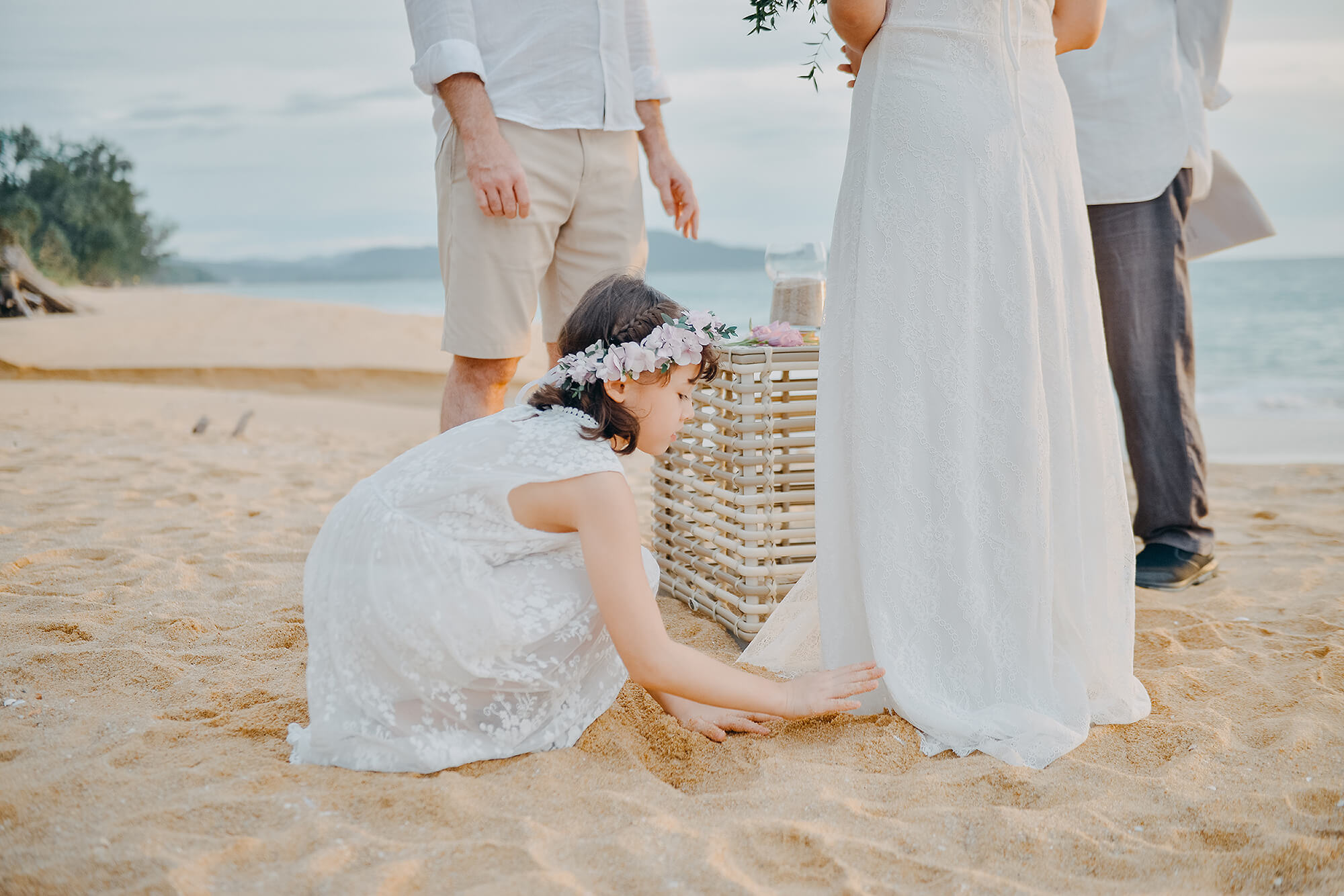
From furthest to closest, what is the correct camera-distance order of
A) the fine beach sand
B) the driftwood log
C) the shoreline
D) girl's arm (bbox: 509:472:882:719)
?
1. the driftwood log
2. the shoreline
3. girl's arm (bbox: 509:472:882:719)
4. the fine beach sand

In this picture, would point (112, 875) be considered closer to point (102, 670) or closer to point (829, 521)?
point (102, 670)

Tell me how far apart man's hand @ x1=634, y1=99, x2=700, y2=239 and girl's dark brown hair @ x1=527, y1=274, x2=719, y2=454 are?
1.13 meters

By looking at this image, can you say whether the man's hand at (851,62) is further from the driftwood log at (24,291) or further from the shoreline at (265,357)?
the driftwood log at (24,291)

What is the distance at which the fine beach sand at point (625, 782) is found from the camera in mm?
1317

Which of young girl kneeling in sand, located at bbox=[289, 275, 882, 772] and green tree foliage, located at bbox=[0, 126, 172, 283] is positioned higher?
green tree foliage, located at bbox=[0, 126, 172, 283]

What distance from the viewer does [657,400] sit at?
1.73 m

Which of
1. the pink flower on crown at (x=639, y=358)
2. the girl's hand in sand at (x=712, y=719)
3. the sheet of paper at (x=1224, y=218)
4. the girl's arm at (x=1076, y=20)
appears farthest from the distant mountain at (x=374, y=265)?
the pink flower on crown at (x=639, y=358)

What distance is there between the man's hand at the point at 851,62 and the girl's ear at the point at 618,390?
2.63 ft

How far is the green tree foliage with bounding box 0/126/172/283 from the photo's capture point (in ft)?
77.7

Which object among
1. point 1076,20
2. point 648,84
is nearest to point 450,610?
point 1076,20

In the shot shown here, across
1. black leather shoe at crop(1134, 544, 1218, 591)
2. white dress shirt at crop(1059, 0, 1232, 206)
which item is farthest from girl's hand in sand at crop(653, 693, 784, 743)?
white dress shirt at crop(1059, 0, 1232, 206)

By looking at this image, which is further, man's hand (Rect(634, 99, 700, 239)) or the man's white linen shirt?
man's hand (Rect(634, 99, 700, 239))

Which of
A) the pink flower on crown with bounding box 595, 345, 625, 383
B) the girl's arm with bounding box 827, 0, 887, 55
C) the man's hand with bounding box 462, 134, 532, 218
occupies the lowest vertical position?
the pink flower on crown with bounding box 595, 345, 625, 383

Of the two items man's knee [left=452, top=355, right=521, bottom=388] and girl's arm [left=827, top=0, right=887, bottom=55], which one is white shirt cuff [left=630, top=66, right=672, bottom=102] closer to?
man's knee [left=452, top=355, right=521, bottom=388]
